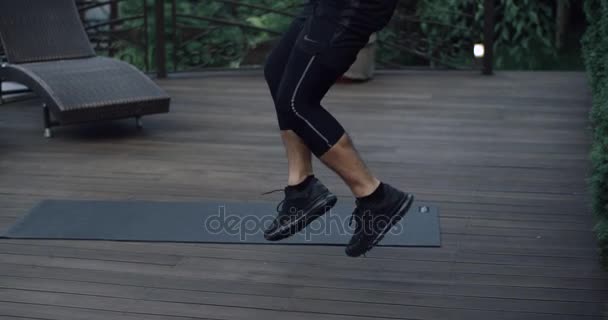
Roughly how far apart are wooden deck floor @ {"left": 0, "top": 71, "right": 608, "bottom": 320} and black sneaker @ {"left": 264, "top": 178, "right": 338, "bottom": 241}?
127mm

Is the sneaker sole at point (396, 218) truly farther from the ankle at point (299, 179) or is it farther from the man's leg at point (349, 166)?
the ankle at point (299, 179)

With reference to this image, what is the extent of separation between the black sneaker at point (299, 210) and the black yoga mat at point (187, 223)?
291mm

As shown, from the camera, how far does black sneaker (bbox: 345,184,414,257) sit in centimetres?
313

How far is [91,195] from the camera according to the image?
4.28 metres

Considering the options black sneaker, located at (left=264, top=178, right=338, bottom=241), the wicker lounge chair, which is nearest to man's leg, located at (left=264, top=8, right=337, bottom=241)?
black sneaker, located at (left=264, top=178, right=338, bottom=241)

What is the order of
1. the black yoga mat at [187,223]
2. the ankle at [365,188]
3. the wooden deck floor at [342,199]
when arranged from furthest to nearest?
the black yoga mat at [187,223]
the ankle at [365,188]
the wooden deck floor at [342,199]

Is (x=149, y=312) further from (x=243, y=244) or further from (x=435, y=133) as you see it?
(x=435, y=133)

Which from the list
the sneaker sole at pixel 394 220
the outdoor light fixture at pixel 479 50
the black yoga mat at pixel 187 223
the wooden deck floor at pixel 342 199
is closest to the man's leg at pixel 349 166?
the sneaker sole at pixel 394 220

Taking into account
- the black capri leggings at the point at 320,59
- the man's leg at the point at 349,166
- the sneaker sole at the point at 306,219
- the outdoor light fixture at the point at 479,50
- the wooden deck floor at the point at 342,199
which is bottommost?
the outdoor light fixture at the point at 479,50

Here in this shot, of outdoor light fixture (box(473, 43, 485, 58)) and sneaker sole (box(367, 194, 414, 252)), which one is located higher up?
sneaker sole (box(367, 194, 414, 252))

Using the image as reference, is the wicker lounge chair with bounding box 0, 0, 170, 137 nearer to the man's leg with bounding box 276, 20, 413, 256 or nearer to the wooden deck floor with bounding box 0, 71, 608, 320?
the wooden deck floor with bounding box 0, 71, 608, 320

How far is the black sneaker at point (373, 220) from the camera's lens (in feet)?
10.3

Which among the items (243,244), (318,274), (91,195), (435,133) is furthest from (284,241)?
(435,133)

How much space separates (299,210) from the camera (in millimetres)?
3242
